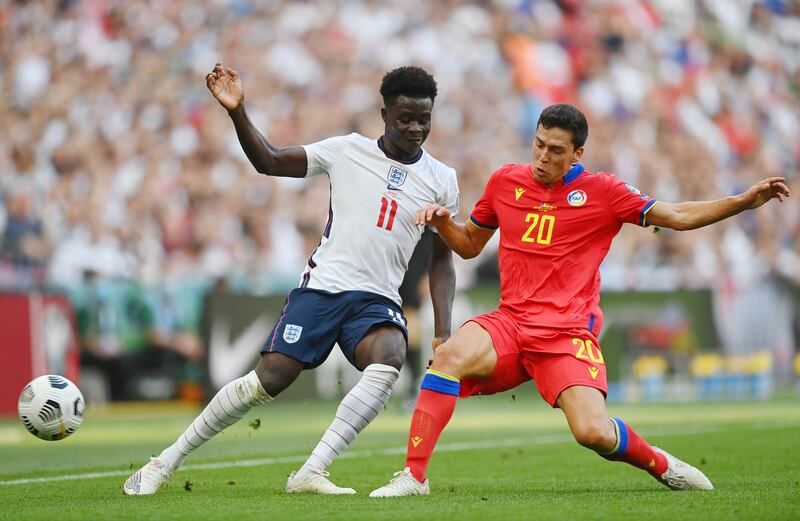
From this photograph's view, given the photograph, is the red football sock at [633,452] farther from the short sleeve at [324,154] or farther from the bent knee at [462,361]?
the short sleeve at [324,154]

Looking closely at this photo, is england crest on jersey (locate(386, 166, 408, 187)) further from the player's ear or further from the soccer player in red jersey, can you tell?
the player's ear

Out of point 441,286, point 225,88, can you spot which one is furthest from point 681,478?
point 225,88

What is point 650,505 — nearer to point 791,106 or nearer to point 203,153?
point 203,153

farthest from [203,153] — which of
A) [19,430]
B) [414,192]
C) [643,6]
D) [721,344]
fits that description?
[414,192]

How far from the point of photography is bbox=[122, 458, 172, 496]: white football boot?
6.56m

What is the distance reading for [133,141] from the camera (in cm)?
1978

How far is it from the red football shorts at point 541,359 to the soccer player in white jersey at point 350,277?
46cm

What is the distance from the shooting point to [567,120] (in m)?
6.46

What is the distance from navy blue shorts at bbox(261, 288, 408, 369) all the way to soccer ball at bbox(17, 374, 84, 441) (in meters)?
1.32

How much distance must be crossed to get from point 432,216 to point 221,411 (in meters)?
1.58

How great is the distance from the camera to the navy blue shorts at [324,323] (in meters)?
6.64

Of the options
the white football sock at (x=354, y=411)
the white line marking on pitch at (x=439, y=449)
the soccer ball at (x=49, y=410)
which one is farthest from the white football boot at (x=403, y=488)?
the white line marking on pitch at (x=439, y=449)

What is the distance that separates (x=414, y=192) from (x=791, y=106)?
73.5ft

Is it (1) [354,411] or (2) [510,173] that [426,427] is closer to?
(1) [354,411]
